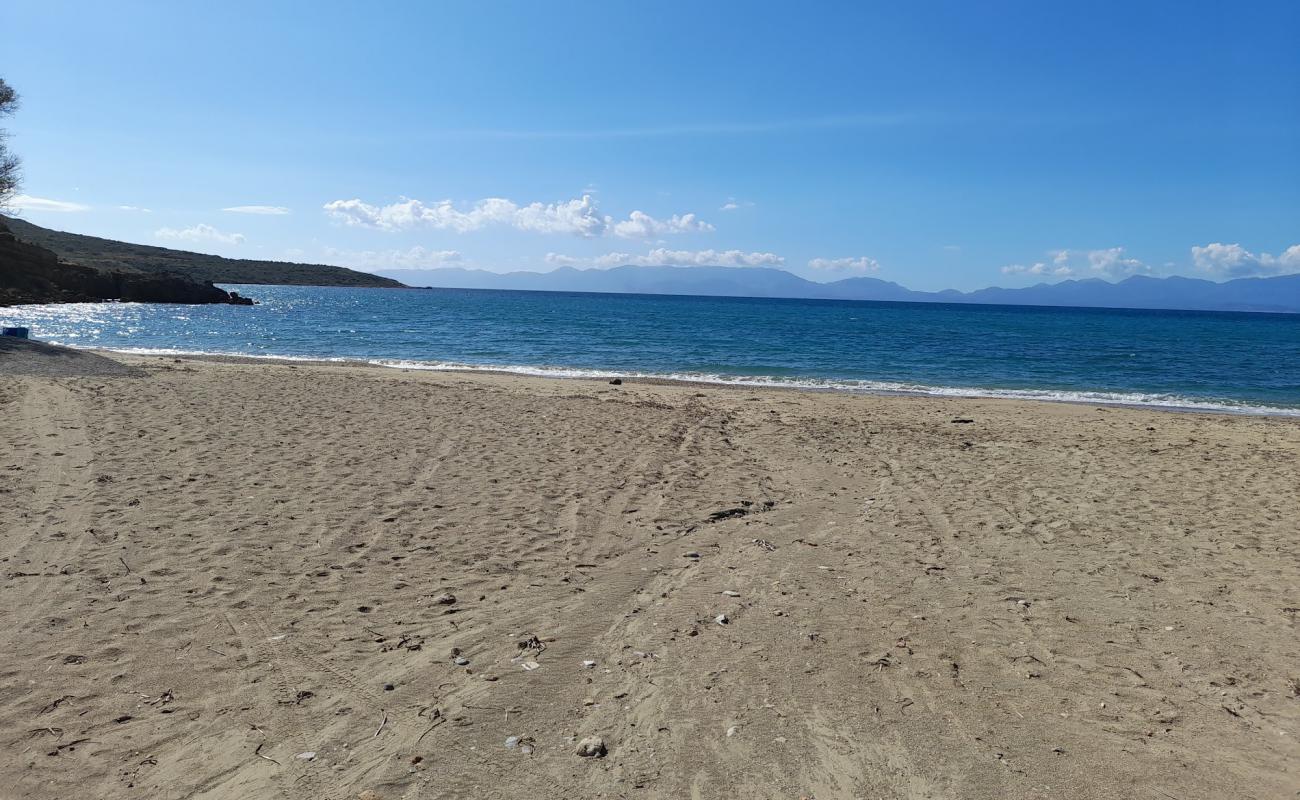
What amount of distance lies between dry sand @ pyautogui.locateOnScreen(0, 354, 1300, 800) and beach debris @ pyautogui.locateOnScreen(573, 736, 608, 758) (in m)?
0.05

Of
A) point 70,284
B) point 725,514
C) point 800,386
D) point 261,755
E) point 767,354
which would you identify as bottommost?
point 261,755

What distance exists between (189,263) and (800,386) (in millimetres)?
151960

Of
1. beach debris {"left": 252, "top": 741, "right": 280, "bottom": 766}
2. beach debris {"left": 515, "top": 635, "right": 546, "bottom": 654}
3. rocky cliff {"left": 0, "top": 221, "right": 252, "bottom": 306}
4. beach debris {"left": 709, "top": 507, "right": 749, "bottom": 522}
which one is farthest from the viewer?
rocky cliff {"left": 0, "top": 221, "right": 252, "bottom": 306}

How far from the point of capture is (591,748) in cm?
388

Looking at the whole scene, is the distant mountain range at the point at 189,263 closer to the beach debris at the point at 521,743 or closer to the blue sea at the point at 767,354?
the blue sea at the point at 767,354

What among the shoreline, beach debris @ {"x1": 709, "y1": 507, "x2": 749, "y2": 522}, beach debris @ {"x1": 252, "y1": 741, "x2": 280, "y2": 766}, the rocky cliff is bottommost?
beach debris @ {"x1": 252, "y1": 741, "x2": 280, "y2": 766}

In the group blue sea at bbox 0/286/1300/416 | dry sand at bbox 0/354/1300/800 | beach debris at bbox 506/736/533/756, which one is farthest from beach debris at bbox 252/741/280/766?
blue sea at bbox 0/286/1300/416

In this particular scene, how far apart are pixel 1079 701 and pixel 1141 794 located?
915 mm

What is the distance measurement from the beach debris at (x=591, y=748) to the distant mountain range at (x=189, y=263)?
336 ft

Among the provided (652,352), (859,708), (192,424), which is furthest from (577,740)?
(652,352)

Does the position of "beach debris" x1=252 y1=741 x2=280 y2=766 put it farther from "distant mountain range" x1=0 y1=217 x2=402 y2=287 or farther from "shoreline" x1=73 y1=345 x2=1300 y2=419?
"distant mountain range" x1=0 y1=217 x2=402 y2=287

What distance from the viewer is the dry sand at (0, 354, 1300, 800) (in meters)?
3.80

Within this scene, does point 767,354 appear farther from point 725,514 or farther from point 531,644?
point 531,644

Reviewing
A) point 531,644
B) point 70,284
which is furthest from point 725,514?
point 70,284
